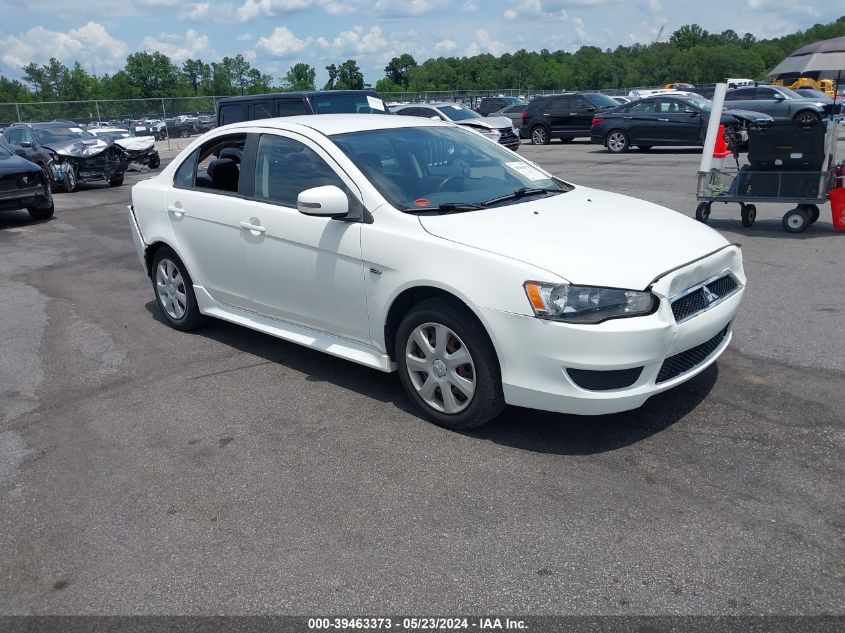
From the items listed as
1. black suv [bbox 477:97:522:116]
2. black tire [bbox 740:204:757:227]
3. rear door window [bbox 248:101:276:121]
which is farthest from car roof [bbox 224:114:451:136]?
black suv [bbox 477:97:522:116]

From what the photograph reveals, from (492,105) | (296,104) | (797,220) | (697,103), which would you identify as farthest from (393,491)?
(492,105)

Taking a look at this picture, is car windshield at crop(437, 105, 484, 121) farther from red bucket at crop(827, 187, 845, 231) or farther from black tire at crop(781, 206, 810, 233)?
red bucket at crop(827, 187, 845, 231)

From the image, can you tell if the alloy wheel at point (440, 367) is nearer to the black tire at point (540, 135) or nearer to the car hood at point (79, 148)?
the car hood at point (79, 148)

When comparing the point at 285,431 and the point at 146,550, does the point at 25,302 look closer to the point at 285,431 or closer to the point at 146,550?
the point at 285,431

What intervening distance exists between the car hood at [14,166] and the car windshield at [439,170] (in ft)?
33.5

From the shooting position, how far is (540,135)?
2638 cm

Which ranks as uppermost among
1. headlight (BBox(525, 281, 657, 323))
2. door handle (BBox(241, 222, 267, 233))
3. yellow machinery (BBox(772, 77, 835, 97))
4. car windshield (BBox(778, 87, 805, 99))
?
yellow machinery (BBox(772, 77, 835, 97))

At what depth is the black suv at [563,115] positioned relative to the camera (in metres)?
25.3

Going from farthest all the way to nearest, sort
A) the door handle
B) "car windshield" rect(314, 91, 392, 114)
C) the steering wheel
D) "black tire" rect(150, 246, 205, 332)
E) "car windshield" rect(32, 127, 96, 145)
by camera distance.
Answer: "car windshield" rect(32, 127, 96, 145) < "car windshield" rect(314, 91, 392, 114) < "black tire" rect(150, 246, 205, 332) < the door handle < the steering wheel

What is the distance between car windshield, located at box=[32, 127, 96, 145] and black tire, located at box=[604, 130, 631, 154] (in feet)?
45.5

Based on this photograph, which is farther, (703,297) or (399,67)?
(399,67)

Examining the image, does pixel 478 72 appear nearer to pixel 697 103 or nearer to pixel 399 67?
pixel 399 67

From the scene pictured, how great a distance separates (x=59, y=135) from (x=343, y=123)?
16.3 meters

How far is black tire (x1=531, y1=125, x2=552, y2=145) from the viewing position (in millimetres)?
26250
